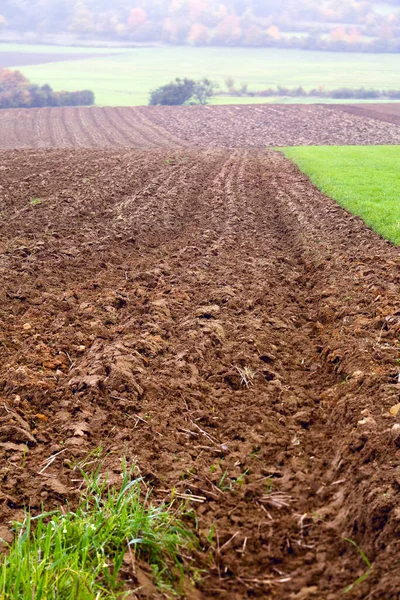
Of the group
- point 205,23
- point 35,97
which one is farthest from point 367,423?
point 205,23

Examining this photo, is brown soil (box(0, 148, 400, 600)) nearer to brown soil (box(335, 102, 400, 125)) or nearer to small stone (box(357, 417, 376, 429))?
small stone (box(357, 417, 376, 429))

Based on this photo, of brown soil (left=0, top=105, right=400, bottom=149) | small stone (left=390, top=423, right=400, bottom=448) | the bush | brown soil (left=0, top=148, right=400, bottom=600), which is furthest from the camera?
the bush

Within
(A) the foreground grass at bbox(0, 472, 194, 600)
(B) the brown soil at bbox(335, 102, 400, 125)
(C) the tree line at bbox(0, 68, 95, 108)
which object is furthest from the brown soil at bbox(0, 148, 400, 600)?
(C) the tree line at bbox(0, 68, 95, 108)

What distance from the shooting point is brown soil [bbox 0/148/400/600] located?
4559mm

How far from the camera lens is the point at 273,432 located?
6.04 m

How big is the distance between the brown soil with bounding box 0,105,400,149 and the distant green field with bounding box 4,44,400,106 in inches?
697

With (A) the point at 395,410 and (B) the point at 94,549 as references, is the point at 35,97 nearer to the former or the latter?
(A) the point at 395,410

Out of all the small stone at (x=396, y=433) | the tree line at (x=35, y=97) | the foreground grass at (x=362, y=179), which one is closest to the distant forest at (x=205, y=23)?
the tree line at (x=35, y=97)

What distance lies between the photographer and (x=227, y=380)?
700 centimetres

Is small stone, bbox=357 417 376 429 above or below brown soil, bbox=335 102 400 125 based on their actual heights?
below

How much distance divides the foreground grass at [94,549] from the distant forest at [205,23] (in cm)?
15333

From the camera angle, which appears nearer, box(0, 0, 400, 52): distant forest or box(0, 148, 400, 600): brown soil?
box(0, 148, 400, 600): brown soil

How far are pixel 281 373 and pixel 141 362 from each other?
1.57 metres

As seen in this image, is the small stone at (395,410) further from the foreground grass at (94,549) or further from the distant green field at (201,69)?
the distant green field at (201,69)
